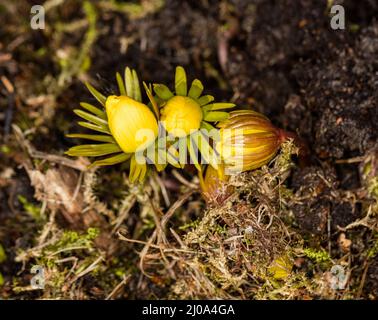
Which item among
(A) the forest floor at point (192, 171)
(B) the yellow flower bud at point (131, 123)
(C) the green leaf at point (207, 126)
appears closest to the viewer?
(B) the yellow flower bud at point (131, 123)

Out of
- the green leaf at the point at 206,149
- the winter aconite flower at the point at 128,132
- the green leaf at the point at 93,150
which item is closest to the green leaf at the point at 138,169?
the winter aconite flower at the point at 128,132

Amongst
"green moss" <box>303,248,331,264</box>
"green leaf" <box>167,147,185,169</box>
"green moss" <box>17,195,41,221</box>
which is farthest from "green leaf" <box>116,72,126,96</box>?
"green moss" <box>303,248,331,264</box>

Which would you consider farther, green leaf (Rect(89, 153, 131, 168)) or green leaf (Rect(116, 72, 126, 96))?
green leaf (Rect(116, 72, 126, 96))

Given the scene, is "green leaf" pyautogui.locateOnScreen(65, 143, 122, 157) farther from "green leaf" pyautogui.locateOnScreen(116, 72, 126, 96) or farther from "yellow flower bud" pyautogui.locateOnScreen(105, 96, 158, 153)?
"green leaf" pyautogui.locateOnScreen(116, 72, 126, 96)

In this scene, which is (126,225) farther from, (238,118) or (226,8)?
(226,8)

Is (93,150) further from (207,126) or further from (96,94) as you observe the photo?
(207,126)

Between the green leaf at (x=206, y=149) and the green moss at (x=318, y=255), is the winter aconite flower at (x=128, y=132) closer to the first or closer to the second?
the green leaf at (x=206, y=149)
